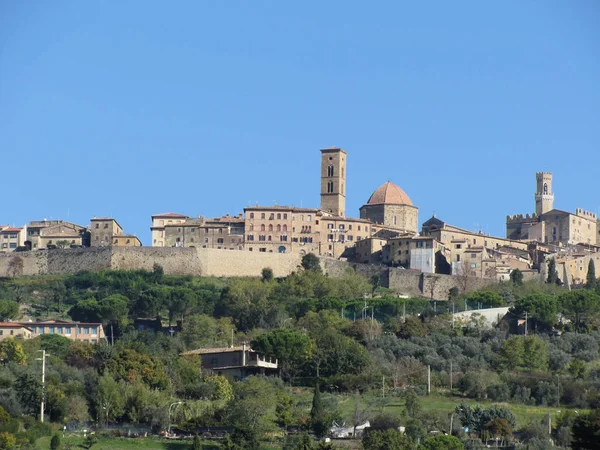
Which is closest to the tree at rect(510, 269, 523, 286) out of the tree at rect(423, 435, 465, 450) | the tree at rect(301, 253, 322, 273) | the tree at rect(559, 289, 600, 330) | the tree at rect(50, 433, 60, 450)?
the tree at rect(559, 289, 600, 330)

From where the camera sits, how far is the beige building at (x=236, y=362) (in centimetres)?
6259

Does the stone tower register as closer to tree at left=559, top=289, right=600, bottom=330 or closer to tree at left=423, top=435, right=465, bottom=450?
tree at left=559, top=289, right=600, bottom=330

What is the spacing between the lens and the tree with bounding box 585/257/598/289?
8086cm

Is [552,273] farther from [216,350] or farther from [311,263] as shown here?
[216,350]

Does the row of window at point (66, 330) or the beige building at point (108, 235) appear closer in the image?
the row of window at point (66, 330)

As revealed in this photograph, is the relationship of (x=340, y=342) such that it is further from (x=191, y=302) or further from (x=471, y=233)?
(x=471, y=233)

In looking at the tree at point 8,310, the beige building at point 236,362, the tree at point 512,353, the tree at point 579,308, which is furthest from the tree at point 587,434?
the tree at point 8,310

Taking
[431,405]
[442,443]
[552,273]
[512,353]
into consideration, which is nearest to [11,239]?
[552,273]

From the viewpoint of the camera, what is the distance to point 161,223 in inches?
3524

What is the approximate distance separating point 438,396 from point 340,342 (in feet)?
20.4

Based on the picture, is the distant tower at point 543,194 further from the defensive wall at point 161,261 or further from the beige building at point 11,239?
the beige building at point 11,239

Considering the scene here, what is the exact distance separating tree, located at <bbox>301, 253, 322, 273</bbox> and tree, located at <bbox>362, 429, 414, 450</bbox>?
3438cm

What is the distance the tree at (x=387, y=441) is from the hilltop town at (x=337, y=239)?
3530 cm

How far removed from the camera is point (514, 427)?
52781mm
